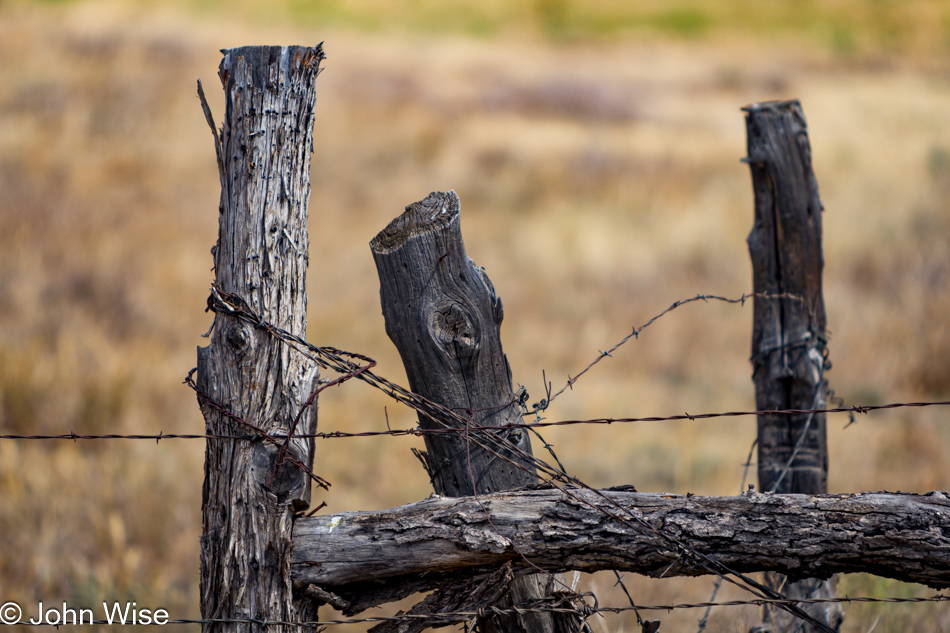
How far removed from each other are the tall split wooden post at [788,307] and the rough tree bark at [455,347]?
4.00ft

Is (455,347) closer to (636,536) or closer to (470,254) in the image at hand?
(636,536)

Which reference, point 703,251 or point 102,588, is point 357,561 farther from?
point 703,251

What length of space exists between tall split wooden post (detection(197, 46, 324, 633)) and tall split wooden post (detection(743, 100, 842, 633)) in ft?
5.65

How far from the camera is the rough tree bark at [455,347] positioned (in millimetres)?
1517

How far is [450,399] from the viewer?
157 cm

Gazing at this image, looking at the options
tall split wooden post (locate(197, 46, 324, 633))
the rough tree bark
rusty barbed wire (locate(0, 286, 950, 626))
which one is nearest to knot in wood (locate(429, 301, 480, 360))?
the rough tree bark

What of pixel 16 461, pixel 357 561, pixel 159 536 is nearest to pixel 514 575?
pixel 357 561

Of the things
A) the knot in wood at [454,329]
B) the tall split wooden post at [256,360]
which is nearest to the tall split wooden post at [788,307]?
the knot in wood at [454,329]

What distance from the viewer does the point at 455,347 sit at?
154 centimetres

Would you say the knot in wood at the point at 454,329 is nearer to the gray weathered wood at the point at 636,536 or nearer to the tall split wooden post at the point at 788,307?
the gray weathered wood at the point at 636,536

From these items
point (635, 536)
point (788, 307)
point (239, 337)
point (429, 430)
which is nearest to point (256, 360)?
point (239, 337)

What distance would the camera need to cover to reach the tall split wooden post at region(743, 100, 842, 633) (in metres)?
2.39

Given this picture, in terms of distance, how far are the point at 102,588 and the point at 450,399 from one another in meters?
2.57

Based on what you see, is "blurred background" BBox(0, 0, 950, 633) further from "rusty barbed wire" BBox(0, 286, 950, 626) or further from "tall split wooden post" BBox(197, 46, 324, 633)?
"tall split wooden post" BBox(197, 46, 324, 633)
